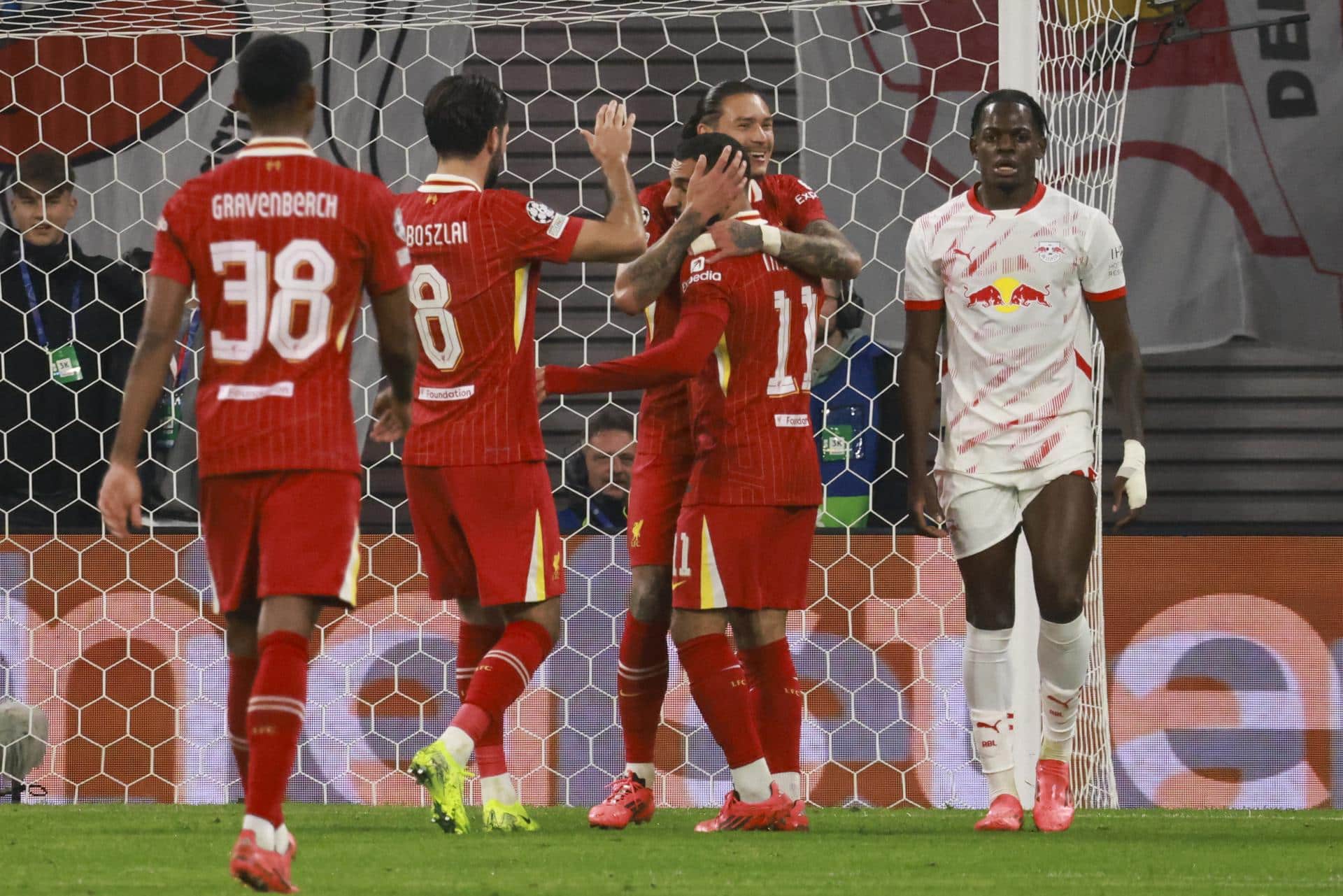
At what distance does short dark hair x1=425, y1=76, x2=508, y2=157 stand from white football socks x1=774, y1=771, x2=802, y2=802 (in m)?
1.73

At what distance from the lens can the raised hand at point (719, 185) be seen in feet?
15.2

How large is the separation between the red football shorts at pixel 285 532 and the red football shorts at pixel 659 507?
1533mm

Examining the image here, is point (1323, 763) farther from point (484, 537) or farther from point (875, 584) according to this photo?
point (484, 537)

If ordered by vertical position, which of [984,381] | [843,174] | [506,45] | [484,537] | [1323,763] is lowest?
[1323,763]

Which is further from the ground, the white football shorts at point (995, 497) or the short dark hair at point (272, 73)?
the short dark hair at point (272, 73)

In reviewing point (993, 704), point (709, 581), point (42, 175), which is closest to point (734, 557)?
point (709, 581)

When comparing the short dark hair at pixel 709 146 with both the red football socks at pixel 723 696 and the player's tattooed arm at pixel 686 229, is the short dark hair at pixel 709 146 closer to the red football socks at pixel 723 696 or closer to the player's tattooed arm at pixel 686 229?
the player's tattooed arm at pixel 686 229

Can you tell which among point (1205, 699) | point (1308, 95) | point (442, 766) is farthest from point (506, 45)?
point (442, 766)

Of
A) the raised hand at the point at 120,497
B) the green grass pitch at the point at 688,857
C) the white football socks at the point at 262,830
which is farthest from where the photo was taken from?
the green grass pitch at the point at 688,857

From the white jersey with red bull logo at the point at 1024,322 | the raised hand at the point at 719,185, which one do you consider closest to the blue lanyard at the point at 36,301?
the raised hand at the point at 719,185

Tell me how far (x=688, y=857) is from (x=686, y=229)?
4.96ft

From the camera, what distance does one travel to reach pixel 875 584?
6285 mm

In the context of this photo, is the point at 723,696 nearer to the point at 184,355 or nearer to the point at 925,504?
the point at 925,504

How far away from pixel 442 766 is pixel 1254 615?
323 cm
